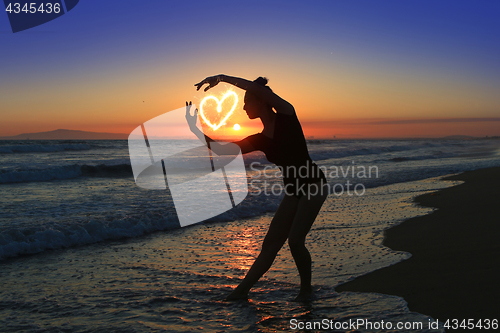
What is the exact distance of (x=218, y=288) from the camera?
400cm

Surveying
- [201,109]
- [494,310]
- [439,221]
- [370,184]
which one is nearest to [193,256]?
[201,109]

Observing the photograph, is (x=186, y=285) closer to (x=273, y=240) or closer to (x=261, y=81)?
(x=273, y=240)

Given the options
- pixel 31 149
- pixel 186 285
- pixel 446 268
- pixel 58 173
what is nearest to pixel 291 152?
pixel 186 285

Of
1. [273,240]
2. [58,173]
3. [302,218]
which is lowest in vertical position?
[273,240]

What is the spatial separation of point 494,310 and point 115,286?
3.69 meters

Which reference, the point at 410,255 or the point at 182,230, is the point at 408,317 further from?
the point at 182,230

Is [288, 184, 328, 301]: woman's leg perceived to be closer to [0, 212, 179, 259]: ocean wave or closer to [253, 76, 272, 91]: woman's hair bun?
[253, 76, 272, 91]: woman's hair bun

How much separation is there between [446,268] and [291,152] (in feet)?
7.76

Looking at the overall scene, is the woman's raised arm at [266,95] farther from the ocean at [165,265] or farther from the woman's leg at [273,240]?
the ocean at [165,265]

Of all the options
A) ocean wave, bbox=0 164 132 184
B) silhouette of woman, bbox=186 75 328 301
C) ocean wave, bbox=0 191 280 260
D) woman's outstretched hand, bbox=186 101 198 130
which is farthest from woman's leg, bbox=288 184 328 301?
ocean wave, bbox=0 164 132 184

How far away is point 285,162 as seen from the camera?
3283 millimetres

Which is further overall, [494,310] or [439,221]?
[439,221]

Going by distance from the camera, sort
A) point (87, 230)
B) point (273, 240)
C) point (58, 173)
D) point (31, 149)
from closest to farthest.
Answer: point (273, 240) < point (87, 230) < point (58, 173) < point (31, 149)

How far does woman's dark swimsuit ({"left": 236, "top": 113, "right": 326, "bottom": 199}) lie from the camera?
322 cm
